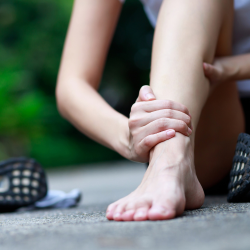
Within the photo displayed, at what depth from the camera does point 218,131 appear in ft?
3.46

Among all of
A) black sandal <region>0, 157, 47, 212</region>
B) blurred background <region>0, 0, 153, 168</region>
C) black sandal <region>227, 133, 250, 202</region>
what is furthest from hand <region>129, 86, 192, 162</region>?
blurred background <region>0, 0, 153, 168</region>

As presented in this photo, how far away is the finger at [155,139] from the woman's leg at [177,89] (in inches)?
0.4

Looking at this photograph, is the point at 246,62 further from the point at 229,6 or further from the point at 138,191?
the point at 138,191

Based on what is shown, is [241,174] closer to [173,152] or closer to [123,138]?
[173,152]

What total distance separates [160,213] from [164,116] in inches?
8.3

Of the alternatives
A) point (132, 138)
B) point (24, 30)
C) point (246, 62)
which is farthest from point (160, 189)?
point (24, 30)

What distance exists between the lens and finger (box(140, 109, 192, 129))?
0.70 m

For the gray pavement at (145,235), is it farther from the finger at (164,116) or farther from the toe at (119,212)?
the finger at (164,116)

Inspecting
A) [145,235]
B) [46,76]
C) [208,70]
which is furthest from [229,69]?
[46,76]

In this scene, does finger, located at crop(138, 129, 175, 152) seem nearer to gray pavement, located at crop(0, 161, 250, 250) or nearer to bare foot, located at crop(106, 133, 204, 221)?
bare foot, located at crop(106, 133, 204, 221)

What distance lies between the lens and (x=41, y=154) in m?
7.27

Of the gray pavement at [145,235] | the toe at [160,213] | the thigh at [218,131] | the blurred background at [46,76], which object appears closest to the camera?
the gray pavement at [145,235]

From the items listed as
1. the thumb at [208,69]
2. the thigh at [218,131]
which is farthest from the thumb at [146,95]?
the thigh at [218,131]

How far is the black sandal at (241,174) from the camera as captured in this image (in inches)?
28.5
